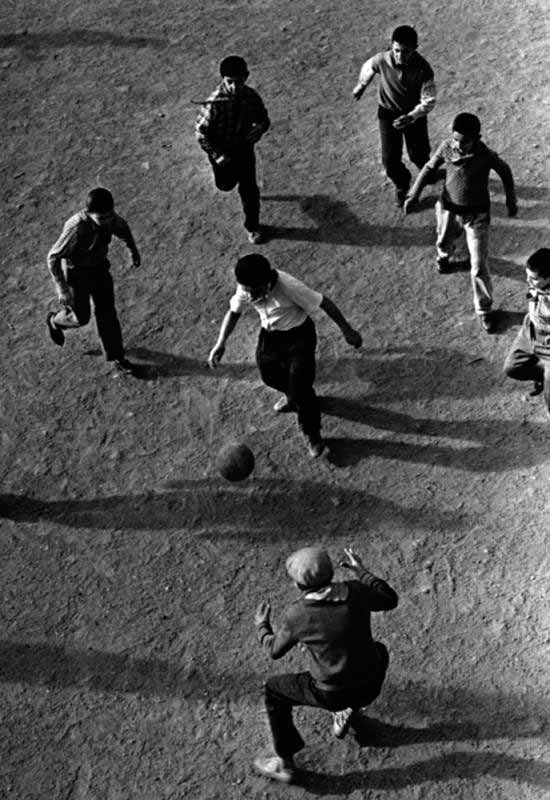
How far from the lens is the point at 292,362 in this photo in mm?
9828

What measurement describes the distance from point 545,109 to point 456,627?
6.60 meters

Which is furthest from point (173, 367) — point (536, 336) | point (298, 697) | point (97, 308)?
point (298, 697)

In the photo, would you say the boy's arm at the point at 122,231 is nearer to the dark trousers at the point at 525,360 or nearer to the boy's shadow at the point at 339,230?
the boy's shadow at the point at 339,230

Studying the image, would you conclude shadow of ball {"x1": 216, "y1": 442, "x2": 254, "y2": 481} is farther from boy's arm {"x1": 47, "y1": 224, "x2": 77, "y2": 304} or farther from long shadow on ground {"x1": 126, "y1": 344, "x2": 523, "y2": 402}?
boy's arm {"x1": 47, "y1": 224, "x2": 77, "y2": 304}

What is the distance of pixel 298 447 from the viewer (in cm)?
1068

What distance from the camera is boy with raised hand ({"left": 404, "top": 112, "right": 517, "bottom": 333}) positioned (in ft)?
34.5

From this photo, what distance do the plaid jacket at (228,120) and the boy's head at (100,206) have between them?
1670 millimetres

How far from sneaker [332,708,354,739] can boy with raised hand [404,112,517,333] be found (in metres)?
4.17

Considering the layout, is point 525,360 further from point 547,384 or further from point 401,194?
point 401,194

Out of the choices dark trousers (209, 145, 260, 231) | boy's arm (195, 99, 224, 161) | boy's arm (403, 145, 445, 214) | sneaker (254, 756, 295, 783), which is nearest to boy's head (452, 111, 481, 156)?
boy's arm (403, 145, 445, 214)

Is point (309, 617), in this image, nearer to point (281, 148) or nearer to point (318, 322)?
point (318, 322)

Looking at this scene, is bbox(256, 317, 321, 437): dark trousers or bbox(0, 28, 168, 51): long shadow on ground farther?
bbox(0, 28, 168, 51): long shadow on ground

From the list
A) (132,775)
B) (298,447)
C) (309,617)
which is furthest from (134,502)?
(309,617)

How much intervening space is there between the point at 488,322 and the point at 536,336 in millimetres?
1579
